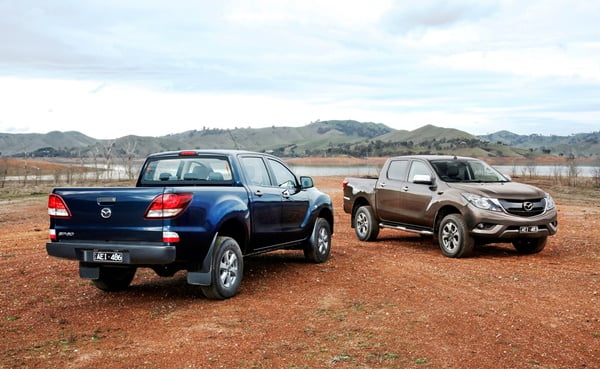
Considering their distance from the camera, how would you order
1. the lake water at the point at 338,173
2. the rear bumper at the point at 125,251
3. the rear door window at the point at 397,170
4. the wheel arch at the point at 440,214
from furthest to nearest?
the lake water at the point at 338,173
the rear door window at the point at 397,170
the wheel arch at the point at 440,214
the rear bumper at the point at 125,251

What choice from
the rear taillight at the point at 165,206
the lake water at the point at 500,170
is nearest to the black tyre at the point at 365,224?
the rear taillight at the point at 165,206

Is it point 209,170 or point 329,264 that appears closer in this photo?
point 209,170

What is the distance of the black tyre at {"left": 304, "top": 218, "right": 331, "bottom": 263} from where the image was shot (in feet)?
34.1

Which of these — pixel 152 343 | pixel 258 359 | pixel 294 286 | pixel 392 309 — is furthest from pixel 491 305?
pixel 152 343

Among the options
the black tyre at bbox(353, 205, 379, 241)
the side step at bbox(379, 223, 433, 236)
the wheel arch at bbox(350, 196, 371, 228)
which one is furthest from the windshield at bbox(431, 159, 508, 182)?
the wheel arch at bbox(350, 196, 371, 228)

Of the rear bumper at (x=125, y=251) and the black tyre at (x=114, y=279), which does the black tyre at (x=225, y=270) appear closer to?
the rear bumper at (x=125, y=251)

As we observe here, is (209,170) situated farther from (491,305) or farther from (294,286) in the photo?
(491,305)

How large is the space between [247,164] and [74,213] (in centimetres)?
252

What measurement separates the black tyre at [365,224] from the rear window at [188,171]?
18.6 ft

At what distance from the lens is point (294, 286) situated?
880 centimetres

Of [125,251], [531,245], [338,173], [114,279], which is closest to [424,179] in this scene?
[531,245]

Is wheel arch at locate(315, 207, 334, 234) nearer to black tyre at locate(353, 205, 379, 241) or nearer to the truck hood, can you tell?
the truck hood

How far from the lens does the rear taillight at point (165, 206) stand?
7074 millimetres

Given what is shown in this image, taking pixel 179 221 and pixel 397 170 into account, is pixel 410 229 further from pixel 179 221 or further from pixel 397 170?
pixel 179 221
